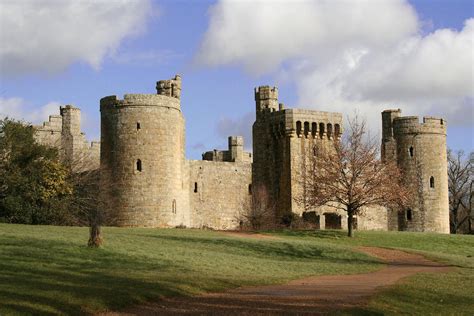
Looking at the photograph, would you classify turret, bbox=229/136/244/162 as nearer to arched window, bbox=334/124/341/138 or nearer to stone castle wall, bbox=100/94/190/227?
arched window, bbox=334/124/341/138

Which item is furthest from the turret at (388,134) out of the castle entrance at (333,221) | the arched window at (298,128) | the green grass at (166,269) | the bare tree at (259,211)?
the green grass at (166,269)

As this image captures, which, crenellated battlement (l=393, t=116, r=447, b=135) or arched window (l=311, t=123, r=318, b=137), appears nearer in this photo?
arched window (l=311, t=123, r=318, b=137)

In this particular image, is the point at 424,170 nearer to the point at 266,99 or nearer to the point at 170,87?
the point at 266,99

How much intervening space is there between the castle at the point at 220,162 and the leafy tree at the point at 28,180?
12.6 feet

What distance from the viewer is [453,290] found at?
23062 mm

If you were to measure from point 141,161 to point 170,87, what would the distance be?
22.6 ft

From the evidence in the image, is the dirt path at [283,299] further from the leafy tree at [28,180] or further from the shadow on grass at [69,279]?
the leafy tree at [28,180]

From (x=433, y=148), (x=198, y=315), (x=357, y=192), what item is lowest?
(x=198, y=315)

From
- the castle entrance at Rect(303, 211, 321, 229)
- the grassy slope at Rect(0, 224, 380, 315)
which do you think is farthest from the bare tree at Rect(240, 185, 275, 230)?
the grassy slope at Rect(0, 224, 380, 315)

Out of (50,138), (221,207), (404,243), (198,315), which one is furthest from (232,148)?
(198,315)

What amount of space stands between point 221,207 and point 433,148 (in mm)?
16533

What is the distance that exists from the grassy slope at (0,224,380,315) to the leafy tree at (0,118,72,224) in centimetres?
613

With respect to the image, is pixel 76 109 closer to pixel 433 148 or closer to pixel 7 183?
pixel 7 183

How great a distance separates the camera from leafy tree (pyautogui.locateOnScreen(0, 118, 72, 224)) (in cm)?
4338
